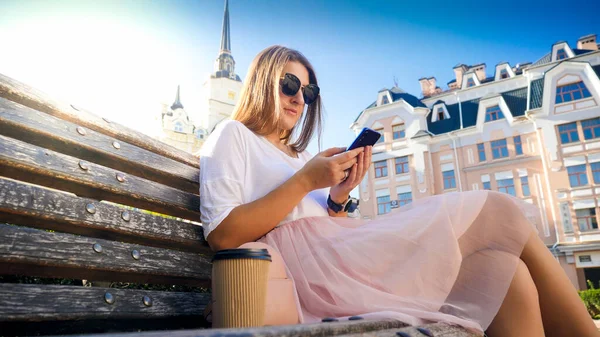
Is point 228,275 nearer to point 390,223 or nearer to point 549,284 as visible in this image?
point 390,223

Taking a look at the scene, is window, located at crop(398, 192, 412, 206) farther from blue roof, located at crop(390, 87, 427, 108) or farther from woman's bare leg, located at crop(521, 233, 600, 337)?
woman's bare leg, located at crop(521, 233, 600, 337)

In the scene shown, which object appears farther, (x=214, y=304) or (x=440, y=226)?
(x=440, y=226)

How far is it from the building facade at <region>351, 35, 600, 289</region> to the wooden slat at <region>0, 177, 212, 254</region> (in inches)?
736

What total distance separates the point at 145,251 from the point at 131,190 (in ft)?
0.85

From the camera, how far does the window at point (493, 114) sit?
769 inches

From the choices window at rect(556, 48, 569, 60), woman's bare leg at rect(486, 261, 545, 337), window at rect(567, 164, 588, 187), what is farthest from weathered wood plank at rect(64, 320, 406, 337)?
window at rect(556, 48, 569, 60)

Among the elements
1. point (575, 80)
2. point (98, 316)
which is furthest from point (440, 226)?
point (575, 80)

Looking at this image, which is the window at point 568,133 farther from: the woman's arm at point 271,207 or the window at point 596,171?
the woman's arm at point 271,207

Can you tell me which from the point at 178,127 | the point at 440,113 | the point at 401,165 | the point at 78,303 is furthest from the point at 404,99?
the point at 78,303

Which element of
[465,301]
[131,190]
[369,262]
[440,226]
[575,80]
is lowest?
[465,301]

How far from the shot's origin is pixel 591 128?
17375 millimetres

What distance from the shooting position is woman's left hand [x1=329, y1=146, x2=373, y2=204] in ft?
5.81

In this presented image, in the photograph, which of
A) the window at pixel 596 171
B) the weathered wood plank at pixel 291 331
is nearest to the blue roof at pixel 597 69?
the window at pixel 596 171

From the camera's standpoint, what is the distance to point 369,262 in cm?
148
